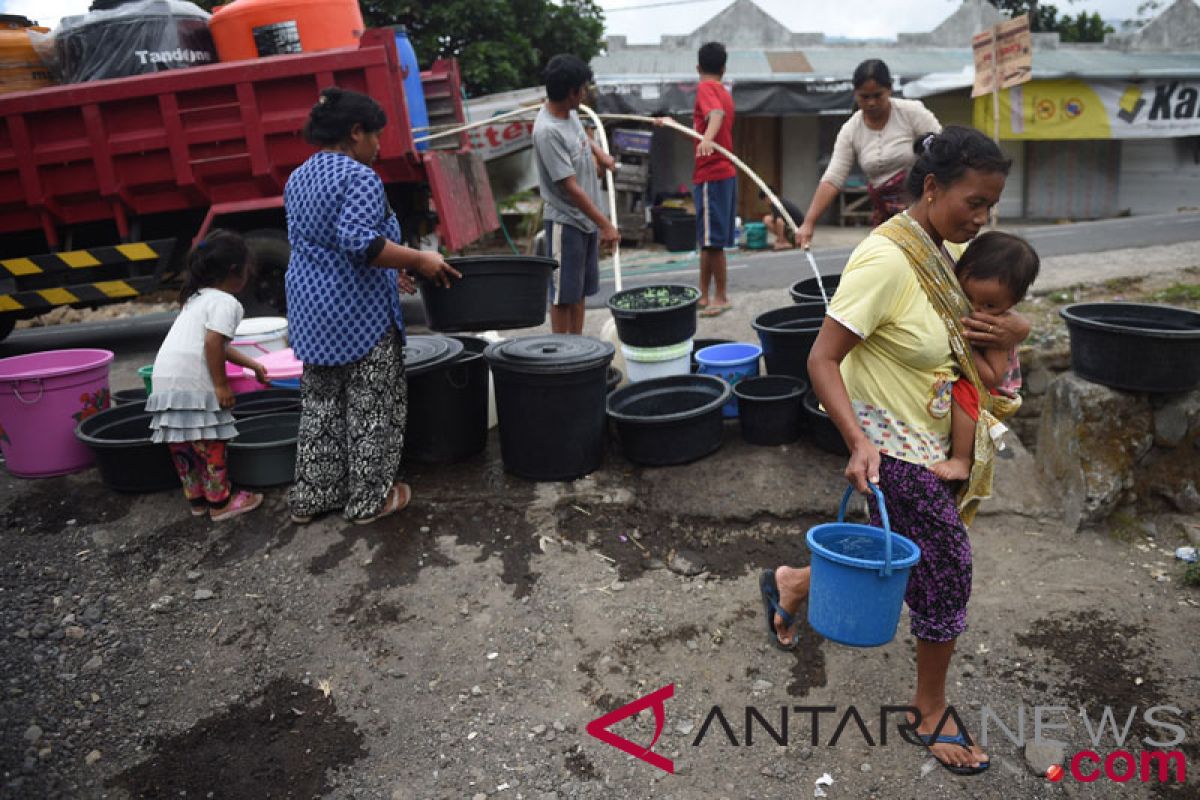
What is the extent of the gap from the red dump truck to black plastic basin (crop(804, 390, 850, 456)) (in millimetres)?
3665

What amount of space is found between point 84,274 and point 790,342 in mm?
6056


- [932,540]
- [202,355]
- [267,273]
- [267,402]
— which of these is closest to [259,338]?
[267,402]

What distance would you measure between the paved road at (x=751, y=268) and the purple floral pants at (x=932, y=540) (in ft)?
19.1

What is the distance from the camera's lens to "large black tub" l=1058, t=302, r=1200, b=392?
373cm

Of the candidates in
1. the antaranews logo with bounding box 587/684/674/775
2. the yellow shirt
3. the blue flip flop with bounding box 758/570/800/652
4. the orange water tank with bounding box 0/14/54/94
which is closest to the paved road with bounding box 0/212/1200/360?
the orange water tank with bounding box 0/14/54/94

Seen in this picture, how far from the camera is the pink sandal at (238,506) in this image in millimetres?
3939

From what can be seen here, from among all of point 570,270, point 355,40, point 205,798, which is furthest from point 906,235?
point 355,40

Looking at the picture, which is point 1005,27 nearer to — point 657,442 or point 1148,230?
point 1148,230

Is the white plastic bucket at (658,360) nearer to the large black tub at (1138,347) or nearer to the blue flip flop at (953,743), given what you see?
the large black tub at (1138,347)

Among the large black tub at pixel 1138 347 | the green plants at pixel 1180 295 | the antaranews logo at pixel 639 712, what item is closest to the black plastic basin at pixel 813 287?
the large black tub at pixel 1138 347

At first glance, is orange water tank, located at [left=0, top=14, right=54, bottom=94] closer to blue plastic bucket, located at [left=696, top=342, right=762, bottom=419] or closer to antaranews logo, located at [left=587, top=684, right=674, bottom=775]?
blue plastic bucket, located at [left=696, top=342, right=762, bottom=419]

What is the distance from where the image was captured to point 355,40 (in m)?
6.59

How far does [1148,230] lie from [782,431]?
11.3m

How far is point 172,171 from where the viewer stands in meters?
6.32
